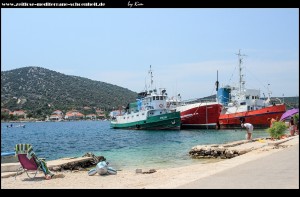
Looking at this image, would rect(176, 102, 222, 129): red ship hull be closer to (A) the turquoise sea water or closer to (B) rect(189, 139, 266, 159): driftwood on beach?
(A) the turquoise sea water

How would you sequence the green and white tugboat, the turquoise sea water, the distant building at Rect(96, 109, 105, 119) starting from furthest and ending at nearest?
the distant building at Rect(96, 109, 105, 119) < the green and white tugboat < the turquoise sea water

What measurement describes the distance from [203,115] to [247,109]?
724 cm

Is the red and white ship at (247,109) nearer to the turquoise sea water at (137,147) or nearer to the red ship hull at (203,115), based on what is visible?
the red ship hull at (203,115)

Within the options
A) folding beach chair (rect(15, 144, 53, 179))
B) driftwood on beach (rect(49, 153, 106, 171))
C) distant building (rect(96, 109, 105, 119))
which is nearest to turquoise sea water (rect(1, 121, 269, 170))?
folding beach chair (rect(15, 144, 53, 179))

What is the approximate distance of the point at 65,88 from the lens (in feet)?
255

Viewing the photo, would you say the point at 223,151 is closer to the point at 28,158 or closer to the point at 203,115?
the point at 28,158

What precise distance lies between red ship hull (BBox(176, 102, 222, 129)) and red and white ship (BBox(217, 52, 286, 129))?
Answer: 4.00 feet

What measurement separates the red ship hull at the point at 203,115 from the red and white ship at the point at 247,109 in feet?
4.00

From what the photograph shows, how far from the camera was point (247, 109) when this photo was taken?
50750mm

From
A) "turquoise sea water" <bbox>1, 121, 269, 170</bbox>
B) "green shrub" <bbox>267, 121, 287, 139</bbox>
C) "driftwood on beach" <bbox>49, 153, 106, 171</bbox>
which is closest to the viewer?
"driftwood on beach" <bbox>49, 153, 106, 171</bbox>

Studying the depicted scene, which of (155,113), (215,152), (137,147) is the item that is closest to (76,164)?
(215,152)

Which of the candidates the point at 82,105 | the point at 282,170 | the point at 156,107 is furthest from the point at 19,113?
the point at 82,105

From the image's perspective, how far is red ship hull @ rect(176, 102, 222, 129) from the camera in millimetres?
55094
